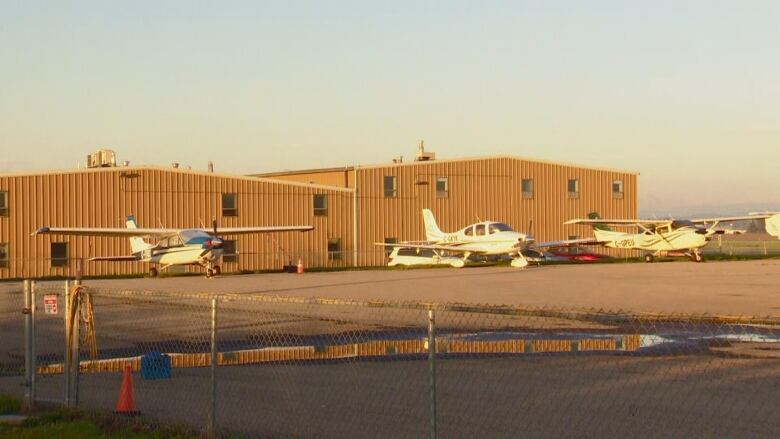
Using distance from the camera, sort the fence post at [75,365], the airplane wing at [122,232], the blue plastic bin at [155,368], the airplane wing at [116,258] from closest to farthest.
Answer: the fence post at [75,365] → the blue plastic bin at [155,368] → the airplane wing at [122,232] → the airplane wing at [116,258]

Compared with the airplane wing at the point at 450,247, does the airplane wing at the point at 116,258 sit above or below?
below

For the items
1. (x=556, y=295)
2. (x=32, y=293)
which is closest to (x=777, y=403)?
(x=32, y=293)

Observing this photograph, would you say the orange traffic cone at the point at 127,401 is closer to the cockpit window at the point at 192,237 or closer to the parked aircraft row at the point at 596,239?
the cockpit window at the point at 192,237

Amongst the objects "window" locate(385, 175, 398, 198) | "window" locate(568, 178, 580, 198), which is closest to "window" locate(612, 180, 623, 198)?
"window" locate(568, 178, 580, 198)

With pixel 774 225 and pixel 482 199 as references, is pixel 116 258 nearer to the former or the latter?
pixel 482 199

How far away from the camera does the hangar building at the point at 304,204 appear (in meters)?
52.1

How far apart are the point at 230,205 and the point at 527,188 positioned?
776 inches

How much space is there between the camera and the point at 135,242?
51844 mm

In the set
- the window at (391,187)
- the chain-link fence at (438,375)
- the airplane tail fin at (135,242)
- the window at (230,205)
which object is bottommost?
the chain-link fence at (438,375)

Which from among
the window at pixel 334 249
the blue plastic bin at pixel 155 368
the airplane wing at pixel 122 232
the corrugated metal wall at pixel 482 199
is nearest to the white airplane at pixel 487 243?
the window at pixel 334 249

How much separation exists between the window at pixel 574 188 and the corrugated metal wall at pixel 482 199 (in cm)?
26

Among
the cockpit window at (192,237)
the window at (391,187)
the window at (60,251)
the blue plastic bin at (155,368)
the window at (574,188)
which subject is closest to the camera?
the blue plastic bin at (155,368)

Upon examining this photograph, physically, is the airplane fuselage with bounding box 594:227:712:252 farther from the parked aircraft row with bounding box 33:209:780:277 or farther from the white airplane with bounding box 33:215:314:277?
the white airplane with bounding box 33:215:314:277

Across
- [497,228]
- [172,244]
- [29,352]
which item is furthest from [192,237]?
[29,352]
